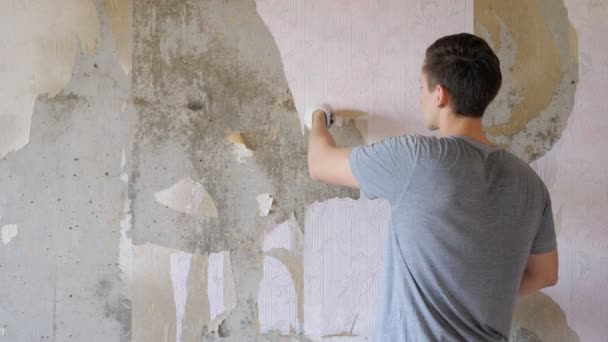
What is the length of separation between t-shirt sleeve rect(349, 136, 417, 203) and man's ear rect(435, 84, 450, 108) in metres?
0.12

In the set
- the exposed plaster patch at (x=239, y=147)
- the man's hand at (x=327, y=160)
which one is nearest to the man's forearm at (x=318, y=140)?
the man's hand at (x=327, y=160)

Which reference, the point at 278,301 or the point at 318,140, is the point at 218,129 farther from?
the point at 278,301

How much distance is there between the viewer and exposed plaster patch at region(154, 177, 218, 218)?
1.57 m

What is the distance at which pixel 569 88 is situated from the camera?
1.51 metres

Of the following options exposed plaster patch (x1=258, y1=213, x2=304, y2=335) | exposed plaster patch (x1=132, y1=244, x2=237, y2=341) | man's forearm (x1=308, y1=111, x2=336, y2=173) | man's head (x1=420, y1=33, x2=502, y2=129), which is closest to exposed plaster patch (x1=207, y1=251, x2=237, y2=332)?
exposed plaster patch (x1=132, y1=244, x2=237, y2=341)

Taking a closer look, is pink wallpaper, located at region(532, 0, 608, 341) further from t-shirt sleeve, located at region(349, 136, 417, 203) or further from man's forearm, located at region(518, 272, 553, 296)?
t-shirt sleeve, located at region(349, 136, 417, 203)

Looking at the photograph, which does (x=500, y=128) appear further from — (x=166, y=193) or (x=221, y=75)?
(x=166, y=193)

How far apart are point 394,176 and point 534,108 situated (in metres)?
0.73

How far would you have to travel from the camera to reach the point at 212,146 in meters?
1.57

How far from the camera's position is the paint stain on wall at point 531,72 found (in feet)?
4.96

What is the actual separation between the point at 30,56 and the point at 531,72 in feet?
5.28

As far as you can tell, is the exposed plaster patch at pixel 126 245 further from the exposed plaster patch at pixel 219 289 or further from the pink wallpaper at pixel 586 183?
the pink wallpaper at pixel 586 183

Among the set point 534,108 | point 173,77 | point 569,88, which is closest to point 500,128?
point 534,108

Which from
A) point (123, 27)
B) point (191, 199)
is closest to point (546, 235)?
point (191, 199)
